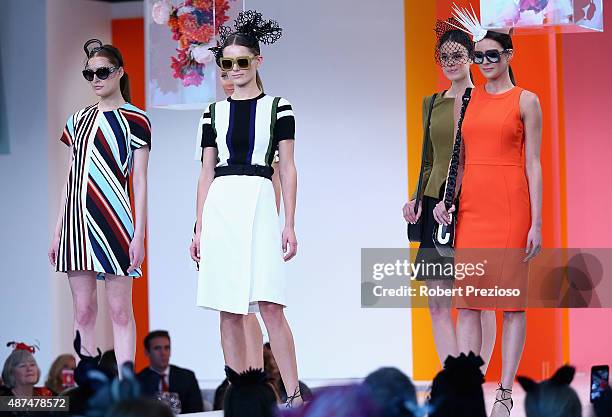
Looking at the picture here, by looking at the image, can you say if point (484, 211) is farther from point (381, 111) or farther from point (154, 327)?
point (154, 327)

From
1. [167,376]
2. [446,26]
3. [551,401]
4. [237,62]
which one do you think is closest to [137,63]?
[167,376]

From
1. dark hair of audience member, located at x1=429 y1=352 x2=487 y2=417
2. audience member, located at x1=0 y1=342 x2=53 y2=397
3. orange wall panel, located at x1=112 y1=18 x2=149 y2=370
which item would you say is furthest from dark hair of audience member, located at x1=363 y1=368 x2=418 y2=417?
orange wall panel, located at x1=112 y1=18 x2=149 y2=370

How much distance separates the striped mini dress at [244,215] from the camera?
4.99 m

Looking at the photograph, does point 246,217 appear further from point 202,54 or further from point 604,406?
point 604,406

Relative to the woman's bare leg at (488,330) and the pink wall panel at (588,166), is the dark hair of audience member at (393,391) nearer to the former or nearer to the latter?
the woman's bare leg at (488,330)

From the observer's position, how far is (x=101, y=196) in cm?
524

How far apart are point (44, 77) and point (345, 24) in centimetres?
260

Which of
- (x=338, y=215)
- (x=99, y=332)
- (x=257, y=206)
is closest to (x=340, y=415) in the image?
(x=257, y=206)

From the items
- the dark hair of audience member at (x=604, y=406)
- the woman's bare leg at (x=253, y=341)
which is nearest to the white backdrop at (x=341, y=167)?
the woman's bare leg at (x=253, y=341)

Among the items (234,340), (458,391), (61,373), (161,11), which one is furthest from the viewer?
(61,373)

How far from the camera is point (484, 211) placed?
5090 millimetres

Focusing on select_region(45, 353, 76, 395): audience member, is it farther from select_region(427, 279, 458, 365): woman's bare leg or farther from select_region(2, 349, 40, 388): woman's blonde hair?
select_region(427, 279, 458, 365): woman's bare leg

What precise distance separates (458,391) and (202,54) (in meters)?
2.93

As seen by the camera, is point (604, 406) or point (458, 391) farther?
point (458, 391)
